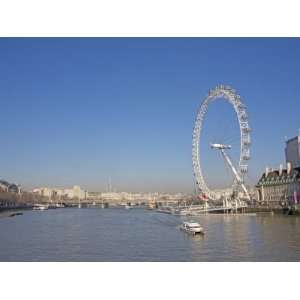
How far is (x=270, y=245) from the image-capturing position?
226 inches

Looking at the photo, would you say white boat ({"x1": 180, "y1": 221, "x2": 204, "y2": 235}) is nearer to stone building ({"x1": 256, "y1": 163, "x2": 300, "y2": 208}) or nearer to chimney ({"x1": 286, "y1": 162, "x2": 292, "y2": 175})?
stone building ({"x1": 256, "y1": 163, "x2": 300, "y2": 208})

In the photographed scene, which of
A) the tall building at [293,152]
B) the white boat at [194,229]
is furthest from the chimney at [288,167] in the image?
the white boat at [194,229]

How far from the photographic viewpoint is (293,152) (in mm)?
16484

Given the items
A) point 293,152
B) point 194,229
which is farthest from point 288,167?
point 194,229

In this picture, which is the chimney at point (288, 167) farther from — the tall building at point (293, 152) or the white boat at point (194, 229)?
the white boat at point (194, 229)

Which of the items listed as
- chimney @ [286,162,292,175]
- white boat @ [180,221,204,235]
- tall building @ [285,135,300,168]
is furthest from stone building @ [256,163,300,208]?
white boat @ [180,221,204,235]

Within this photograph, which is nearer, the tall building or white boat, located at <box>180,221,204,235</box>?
white boat, located at <box>180,221,204,235</box>

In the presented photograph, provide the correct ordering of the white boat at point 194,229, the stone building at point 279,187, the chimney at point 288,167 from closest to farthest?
the white boat at point 194,229 < the stone building at point 279,187 < the chimney at point 288,167

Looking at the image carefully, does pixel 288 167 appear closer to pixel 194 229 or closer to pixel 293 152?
pixel 293 152

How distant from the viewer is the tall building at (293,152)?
628 inches

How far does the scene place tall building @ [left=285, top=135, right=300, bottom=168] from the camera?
15.9 m

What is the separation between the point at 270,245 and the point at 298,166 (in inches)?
408
